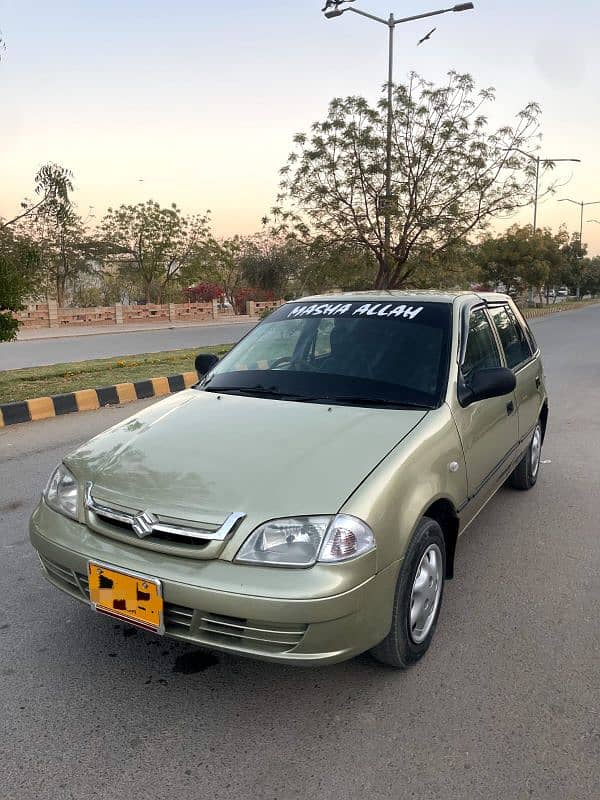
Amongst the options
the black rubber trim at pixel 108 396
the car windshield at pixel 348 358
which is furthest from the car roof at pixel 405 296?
the black rubber trim at pixel 108 396

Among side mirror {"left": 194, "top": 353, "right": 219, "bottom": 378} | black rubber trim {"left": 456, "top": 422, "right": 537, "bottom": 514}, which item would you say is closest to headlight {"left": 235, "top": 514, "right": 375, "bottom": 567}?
black rubber trim {"left": 456, "top": 422, "right": 537, "bottom": 514}

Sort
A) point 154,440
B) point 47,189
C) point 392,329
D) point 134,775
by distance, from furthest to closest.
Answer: point 47,189
point 392,329
point 154,440
point 134,775

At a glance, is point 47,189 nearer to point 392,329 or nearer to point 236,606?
point 392,329

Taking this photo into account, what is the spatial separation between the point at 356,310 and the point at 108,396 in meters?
5.68

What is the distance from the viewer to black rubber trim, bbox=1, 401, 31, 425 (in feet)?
23.6

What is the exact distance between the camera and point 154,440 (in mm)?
2695

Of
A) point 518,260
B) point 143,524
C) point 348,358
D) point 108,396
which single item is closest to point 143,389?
point 108,396

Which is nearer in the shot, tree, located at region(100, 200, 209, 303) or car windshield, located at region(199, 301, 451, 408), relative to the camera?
car windshield, located at region(199, 301, 451, 408)

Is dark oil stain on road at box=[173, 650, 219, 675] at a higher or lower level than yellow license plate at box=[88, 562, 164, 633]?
lower

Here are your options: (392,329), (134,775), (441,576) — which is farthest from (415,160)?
(134,775)

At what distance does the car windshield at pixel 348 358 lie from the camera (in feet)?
9.95

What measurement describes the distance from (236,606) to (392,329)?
5.89 feet

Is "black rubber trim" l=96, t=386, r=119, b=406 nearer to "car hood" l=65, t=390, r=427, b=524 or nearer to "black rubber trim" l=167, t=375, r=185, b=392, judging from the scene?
"black rubber trim" l=167, t=375, r=185, b=392

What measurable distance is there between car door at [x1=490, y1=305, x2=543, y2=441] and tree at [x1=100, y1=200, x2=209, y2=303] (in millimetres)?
35625
